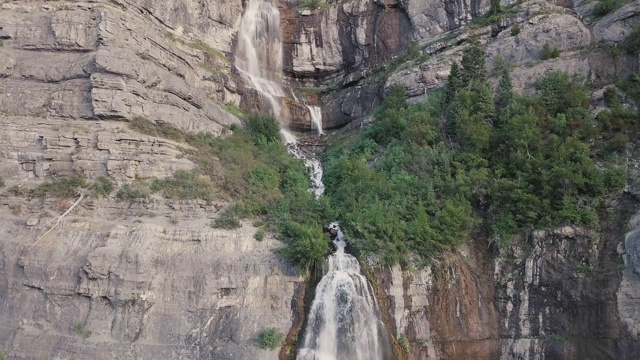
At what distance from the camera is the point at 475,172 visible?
921 inches

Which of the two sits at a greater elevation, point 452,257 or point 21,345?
point 452,257

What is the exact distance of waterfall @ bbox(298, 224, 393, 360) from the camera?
19484mm

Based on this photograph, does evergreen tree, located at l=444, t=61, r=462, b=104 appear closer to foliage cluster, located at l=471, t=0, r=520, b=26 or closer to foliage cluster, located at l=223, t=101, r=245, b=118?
foliage cluster, located at l=471, t=0, r=520, b=26

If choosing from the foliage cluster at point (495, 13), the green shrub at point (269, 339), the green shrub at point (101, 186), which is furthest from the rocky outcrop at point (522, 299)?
the foliage cluster at point (495, 13)

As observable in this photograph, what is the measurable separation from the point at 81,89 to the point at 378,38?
2556cm

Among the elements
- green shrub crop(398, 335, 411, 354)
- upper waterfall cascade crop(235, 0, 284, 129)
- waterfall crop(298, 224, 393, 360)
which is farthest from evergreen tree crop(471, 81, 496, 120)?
upper waterfall cascade crop(235, 0, 284, 129)

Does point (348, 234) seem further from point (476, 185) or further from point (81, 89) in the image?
point (81, 89)

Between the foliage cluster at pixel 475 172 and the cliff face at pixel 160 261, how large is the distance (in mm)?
1045

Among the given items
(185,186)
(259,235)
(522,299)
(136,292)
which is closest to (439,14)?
(522,299)

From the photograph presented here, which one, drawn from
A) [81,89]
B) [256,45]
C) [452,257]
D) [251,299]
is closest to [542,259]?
[452,257]

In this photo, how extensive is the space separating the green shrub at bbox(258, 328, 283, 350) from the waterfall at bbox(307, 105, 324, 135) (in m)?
22.0

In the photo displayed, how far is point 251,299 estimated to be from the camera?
66.0 feet

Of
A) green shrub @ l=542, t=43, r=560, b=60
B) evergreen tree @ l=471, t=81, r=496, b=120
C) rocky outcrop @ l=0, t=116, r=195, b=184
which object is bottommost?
rocky outcrop @ l=0, t=116, r=195, b=184

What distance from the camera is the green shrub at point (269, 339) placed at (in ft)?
62.5
